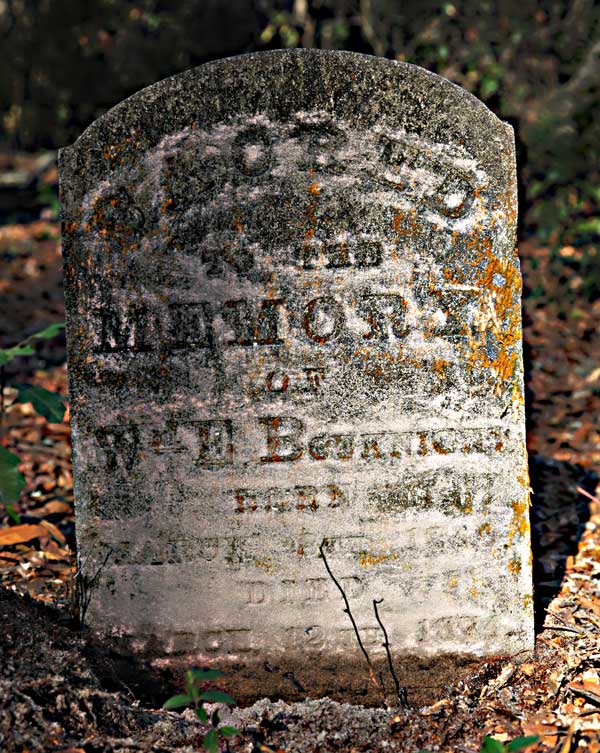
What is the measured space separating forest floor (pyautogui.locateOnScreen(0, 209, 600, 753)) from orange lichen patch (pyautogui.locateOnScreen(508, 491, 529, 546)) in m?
0.42

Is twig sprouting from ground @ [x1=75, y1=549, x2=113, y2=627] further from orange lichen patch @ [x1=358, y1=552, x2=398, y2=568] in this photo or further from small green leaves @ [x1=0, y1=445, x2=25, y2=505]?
orange lichen patch @ [x1=358, y1=552, x2=398, y2=568]

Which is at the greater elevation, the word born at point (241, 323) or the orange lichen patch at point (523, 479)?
the word born at point (241, 323)

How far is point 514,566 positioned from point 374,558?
0.46 meters

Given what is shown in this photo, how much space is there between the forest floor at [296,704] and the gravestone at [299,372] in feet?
0.44

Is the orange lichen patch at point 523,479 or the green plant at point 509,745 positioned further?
the orange lichen patch at point 523,479

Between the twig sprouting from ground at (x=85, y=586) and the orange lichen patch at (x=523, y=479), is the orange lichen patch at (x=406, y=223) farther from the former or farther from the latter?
the twig sprouting from ground at (x=85, y=586)

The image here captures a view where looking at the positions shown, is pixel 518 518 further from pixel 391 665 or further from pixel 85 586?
pixel 85 586

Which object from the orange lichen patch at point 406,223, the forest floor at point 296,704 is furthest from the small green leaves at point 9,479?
the orange lichen patch at point 406,223

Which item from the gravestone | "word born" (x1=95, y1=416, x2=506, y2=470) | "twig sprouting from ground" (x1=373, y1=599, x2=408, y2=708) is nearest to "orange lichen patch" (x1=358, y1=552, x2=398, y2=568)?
the gravestone

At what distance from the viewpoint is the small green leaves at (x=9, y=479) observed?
9.61 ft

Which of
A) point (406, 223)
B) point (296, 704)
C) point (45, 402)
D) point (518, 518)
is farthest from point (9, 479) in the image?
point (518, 518)

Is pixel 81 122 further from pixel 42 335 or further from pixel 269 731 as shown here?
pixel 269 731

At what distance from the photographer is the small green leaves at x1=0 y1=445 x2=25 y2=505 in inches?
115

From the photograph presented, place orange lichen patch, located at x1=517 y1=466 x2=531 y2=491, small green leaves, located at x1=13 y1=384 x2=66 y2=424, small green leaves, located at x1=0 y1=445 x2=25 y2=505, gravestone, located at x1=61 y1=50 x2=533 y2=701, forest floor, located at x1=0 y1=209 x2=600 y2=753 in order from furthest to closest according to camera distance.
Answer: small green leaves, located at x1=13 y1=384 x2=66 y2=424 → small green leaves, located at x1=0 y1=445 x2=25 y2=505 → orange lichen patch, located at x1=517 y1=466 x2=531 y2=491 → gravestone, located at x1=61 y1=50 x2=533 y2=701 → forest floor, located at x1=0 y1=209 x2=600 y2=753
